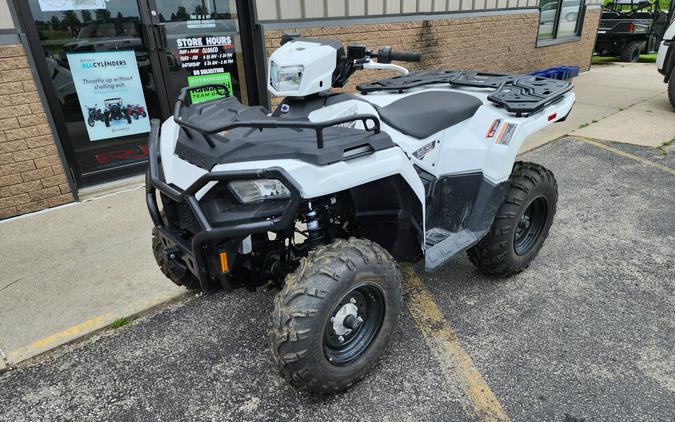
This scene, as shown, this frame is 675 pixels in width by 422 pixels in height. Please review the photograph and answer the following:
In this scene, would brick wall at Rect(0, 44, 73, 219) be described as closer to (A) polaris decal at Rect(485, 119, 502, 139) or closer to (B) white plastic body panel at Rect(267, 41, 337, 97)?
(B) white plastic body panel at Rect(267, 41, 337, 97)

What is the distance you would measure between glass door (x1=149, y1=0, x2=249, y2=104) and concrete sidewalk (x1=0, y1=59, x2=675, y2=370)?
1.43 meters

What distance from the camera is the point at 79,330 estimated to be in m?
2.91

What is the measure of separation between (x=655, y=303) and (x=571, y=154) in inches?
140

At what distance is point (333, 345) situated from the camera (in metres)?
2.31

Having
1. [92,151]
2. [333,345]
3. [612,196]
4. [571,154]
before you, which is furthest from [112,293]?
[571,154]

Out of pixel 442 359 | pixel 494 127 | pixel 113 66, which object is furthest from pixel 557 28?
pixel 442 359

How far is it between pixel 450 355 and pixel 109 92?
4.37 m

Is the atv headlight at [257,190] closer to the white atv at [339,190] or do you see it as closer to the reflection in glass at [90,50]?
the white atv at [339,190]

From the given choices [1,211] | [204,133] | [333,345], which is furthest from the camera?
[1,211]

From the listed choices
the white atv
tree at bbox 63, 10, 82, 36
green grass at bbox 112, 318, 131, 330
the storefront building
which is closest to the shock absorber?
the white atv

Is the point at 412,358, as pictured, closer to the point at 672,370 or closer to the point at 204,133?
the point at 672,370

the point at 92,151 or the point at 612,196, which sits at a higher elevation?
the point at 92,151

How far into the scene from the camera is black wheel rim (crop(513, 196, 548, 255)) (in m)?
3.34

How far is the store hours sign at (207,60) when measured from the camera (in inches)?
210
